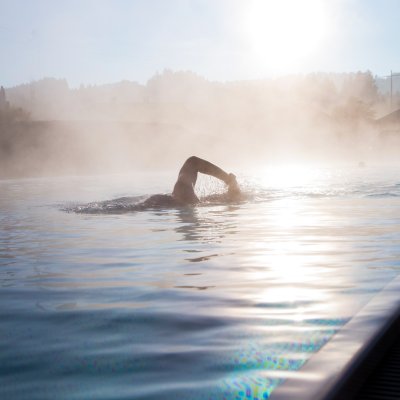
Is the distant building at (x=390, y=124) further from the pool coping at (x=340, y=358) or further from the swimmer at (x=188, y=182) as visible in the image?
the pool coping at (x=340, y=358)

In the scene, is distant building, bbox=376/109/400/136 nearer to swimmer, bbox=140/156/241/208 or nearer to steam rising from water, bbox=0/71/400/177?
steam rising from water, bbox=0/71/400/177

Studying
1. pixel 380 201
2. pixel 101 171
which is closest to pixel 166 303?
pixel 380 201

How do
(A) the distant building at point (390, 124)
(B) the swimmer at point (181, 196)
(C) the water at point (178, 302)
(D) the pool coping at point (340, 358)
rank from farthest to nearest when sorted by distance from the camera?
(A) the distant building at point (390, 124)
(B) the swimmer at point (181, 196)
(C) the water at point (178, 302)
(D) the pool coping at point (340, 358)

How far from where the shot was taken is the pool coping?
1.85 m

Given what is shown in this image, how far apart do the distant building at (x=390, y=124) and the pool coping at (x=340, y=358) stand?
4683cm

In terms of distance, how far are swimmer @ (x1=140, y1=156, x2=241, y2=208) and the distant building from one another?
3872 cm

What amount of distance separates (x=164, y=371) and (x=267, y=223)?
5741mm

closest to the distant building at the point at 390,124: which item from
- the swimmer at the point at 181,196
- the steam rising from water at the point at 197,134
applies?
the steam rising from water at the point at 197,134

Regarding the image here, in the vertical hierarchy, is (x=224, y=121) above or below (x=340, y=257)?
above

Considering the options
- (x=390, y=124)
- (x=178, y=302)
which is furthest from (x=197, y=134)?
(x=178, y=302)

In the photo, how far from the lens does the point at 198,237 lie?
22.2 feet

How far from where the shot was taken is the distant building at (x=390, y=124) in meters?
47.1

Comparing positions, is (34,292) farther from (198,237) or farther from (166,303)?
(198,237)

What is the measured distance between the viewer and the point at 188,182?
10953 millimetres
